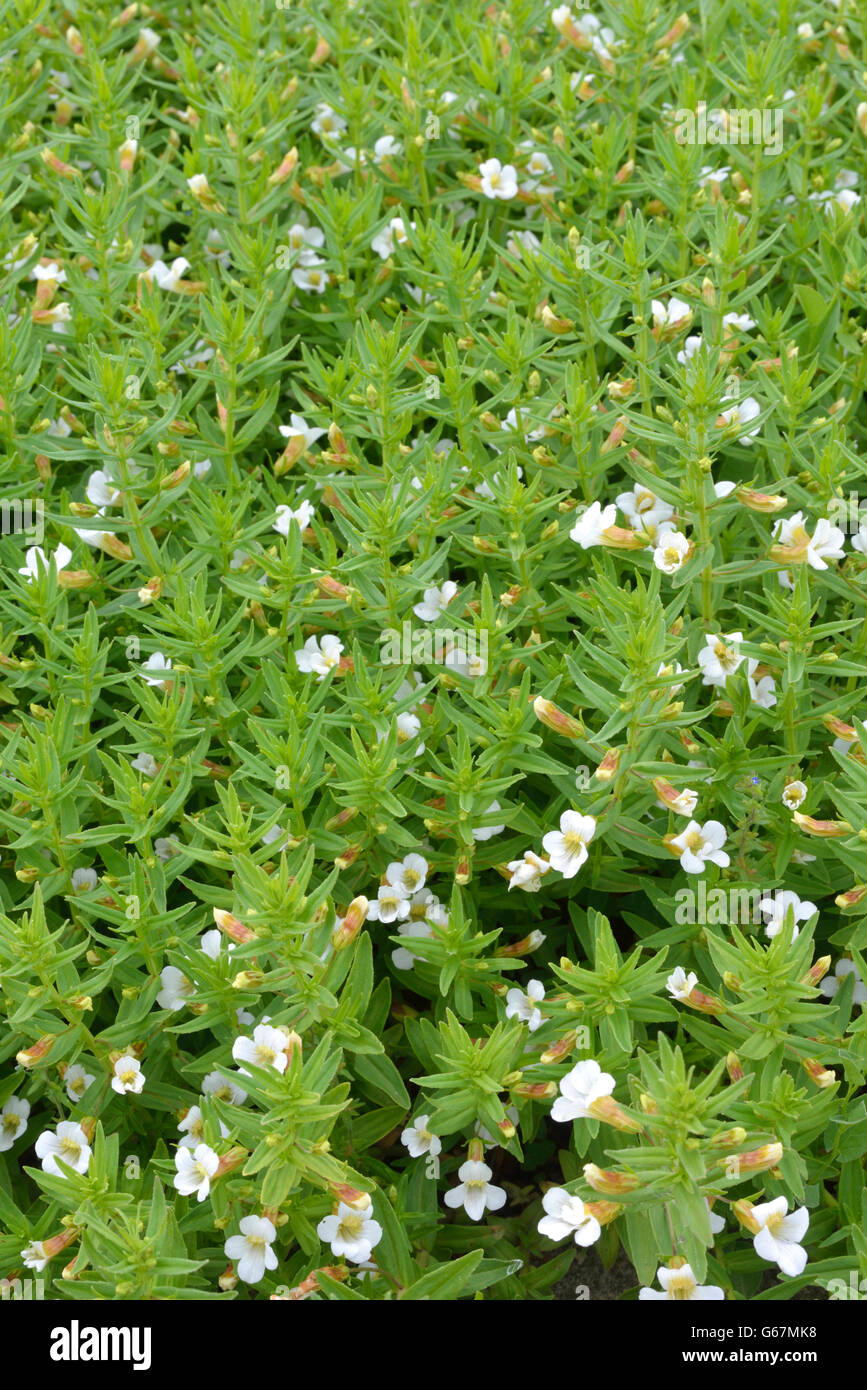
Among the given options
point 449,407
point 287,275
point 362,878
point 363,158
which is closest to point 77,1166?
point 362,878

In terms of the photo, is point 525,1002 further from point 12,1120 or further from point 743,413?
point 743,413

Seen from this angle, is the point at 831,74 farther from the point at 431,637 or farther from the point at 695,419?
the point at 431,637

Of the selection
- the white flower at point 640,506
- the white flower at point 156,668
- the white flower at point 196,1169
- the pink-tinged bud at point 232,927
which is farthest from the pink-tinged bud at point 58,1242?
the white flower at point 640,506

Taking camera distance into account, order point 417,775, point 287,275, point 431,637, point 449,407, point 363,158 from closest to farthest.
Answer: point 417,775 < point 431,637 < point 449,407 < point 287,275 < point 363,158

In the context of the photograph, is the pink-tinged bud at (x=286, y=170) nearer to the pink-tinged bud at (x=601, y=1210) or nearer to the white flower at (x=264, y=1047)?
the white flower at (x=264, y=1047)

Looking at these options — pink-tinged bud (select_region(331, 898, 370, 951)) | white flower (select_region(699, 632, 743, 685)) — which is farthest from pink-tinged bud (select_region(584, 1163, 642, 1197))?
white flower (select_region(699, 632, 743, 685))

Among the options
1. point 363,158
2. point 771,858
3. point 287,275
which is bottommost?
point 771,858
